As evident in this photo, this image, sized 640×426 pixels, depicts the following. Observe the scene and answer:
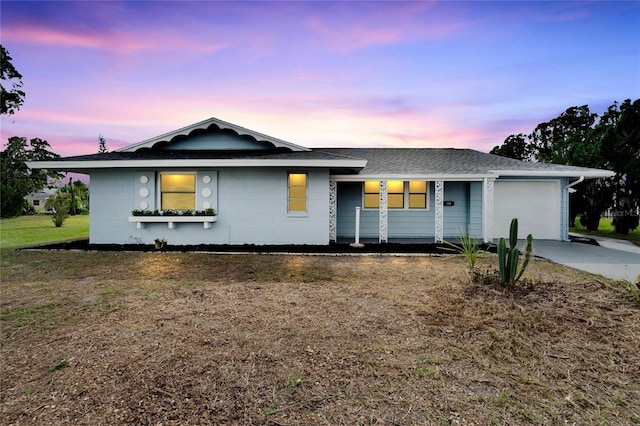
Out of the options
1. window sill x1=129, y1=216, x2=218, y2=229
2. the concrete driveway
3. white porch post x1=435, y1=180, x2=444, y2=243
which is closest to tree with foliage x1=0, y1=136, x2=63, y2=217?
window sill x1=129, y1=216, x2=218, y2=229

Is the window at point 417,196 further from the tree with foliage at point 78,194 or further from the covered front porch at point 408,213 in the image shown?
the tree with foliage at point 78,194

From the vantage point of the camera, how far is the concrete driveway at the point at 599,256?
6934 mm

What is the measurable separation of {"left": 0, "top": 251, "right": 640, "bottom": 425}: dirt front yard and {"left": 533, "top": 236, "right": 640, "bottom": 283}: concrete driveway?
241 cm

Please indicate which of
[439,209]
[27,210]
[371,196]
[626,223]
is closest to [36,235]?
[371,196]

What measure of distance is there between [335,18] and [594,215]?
52.9ft

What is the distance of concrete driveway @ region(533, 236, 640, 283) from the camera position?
6.93 m

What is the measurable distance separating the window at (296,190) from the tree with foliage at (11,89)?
73.7ft

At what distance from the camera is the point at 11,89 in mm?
20438

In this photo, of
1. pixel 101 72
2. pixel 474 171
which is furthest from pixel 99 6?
pixel 474 171

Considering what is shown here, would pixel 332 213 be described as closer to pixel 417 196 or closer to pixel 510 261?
pixel 417 196

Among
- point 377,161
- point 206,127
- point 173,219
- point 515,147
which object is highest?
point 515,147

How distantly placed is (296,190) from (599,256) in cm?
913

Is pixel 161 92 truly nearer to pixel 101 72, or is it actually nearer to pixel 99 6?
pixel 101 72

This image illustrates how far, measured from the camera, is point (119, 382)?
8.50 ft
